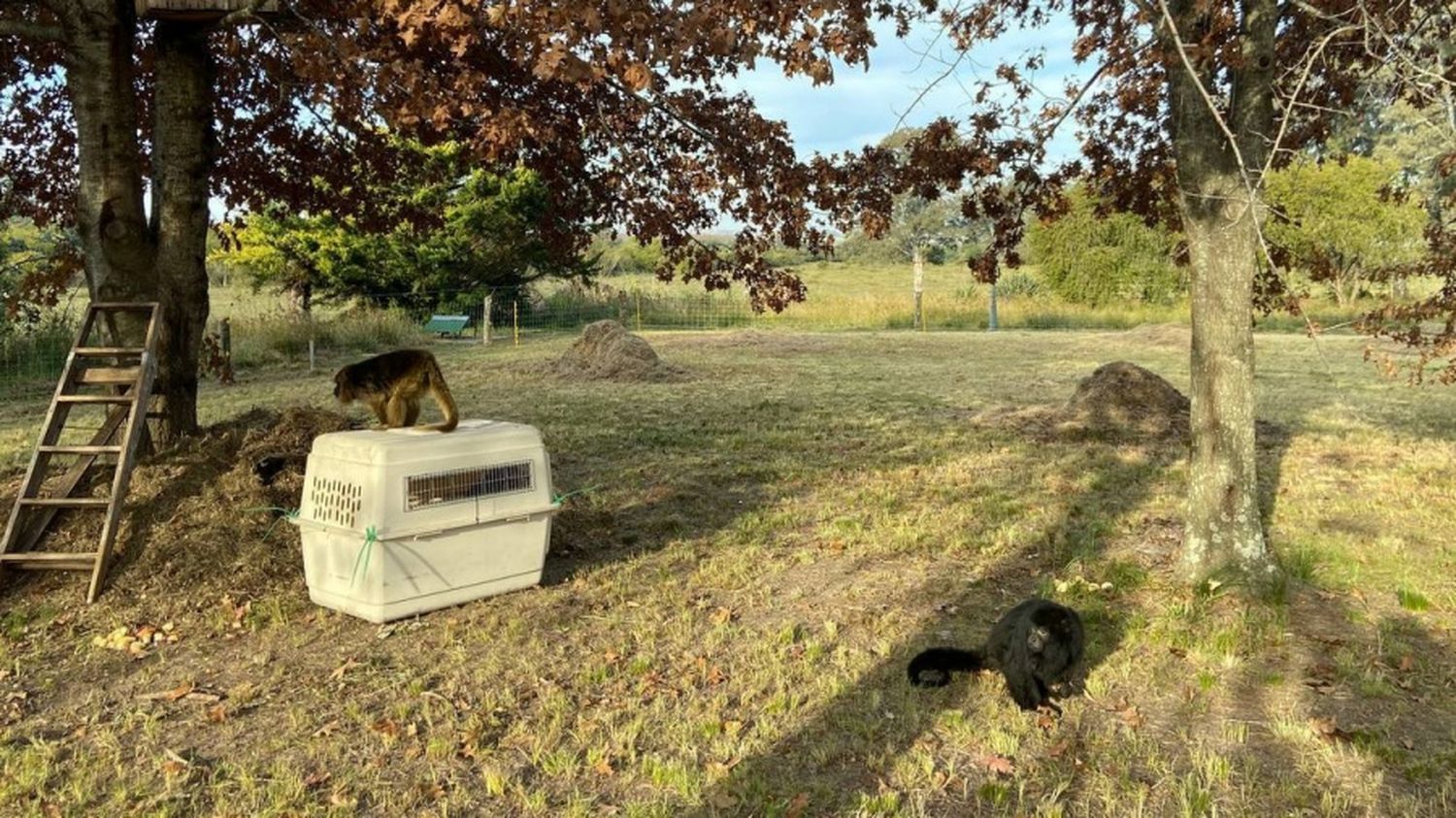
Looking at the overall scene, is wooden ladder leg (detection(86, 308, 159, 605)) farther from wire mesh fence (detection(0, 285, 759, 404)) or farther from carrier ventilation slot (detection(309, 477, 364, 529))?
wire mesh fence (detection(0, 285, 759, 404))

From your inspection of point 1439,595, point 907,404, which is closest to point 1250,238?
point 1439,595

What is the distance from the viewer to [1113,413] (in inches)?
434

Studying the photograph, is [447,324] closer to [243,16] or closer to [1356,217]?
[243,16]

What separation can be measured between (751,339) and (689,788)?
20793 millimetres

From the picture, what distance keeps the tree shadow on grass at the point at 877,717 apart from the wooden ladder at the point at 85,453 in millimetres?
3854

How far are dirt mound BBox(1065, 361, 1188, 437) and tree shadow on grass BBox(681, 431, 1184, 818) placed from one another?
15.6 feet

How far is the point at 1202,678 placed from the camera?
14.3 feet

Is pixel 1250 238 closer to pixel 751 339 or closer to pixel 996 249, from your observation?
pixel 996 249

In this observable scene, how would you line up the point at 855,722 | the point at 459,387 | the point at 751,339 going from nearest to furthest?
the point at 855,722, the point at 459,387, the point at 751,339

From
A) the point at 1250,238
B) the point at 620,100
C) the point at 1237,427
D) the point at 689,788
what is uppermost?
the point at 620,100

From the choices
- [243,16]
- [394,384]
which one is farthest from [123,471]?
[243,16]

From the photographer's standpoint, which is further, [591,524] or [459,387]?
[459,387]

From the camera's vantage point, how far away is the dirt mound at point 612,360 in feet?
52.3

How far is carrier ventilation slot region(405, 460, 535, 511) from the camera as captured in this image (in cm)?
483
